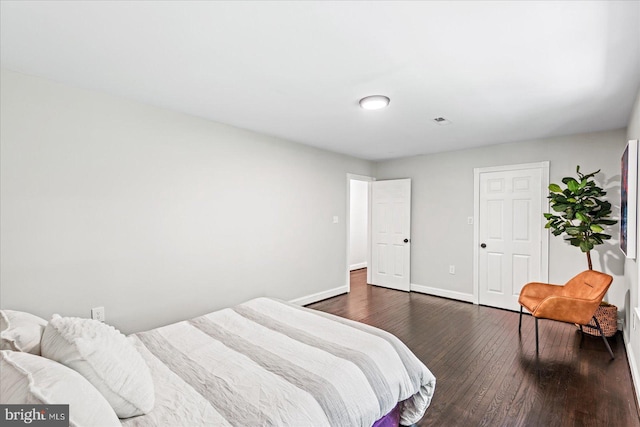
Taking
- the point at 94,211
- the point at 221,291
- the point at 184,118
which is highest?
the point at 184,118

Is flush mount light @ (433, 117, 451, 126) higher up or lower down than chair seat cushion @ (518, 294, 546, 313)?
higher up

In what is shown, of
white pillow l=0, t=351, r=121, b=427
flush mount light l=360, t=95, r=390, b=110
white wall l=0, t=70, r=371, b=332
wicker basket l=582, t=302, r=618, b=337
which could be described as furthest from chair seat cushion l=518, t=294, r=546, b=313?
white pillow l=0, t=351, r=121, b=427

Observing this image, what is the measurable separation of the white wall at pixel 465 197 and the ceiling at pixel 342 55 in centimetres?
69

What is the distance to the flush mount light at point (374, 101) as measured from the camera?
2.69 metres

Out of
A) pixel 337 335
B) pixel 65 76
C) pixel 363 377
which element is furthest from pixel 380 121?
pixel 65 76

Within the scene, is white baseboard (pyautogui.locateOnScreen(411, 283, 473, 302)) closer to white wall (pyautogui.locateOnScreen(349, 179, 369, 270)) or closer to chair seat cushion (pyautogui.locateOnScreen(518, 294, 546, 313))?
chair seat cushion (pyautogui.locateOnScreen(518, 294, 546, 313))

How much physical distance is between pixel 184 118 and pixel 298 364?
8.88ft

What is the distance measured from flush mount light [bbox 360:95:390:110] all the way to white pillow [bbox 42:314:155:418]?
2.48 m

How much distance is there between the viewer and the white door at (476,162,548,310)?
13.6 feet

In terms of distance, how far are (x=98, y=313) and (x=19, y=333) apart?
51.3 inches

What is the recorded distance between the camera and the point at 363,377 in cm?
166

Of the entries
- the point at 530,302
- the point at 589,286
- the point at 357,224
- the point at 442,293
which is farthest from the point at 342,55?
the point at 357,224

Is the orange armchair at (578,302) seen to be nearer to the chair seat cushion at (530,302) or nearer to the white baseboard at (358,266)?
the chair seat cushion at (530,302)

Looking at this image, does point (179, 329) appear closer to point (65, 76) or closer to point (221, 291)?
point (221, 291)
